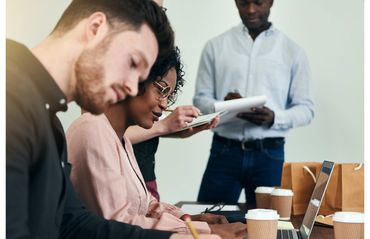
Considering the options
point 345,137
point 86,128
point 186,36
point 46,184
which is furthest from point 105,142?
point 345,137

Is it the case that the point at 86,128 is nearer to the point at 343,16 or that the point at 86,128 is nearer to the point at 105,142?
the point at 105,142

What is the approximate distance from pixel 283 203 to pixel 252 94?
1.06m

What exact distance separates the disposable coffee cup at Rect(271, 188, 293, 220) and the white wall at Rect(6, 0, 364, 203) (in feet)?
5.62

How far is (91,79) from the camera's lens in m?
0.88

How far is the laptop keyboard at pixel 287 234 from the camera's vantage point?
1.31 meters

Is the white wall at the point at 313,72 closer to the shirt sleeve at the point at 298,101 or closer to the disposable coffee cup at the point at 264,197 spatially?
the shirt sleeve at the point at 298,101

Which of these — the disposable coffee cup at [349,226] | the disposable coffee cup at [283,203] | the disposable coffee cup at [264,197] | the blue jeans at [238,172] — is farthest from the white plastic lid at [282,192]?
the blue jeans at [238,172]

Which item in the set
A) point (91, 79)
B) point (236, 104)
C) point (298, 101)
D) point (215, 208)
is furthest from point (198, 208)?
point (91, 79)

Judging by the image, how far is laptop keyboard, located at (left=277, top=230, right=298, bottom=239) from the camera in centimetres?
131

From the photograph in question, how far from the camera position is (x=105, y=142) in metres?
1.26

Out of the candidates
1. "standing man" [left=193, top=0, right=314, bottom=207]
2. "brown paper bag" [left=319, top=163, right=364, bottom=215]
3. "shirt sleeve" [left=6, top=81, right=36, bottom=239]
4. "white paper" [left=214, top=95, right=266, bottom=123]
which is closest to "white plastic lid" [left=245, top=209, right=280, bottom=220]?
"brown paper bag" [left=319, top=163, right=364, bottom=215]

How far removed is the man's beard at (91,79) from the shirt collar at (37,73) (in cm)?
5

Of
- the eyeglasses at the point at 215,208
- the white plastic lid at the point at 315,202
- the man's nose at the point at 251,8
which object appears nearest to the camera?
the white plastic lid at the point at 315,202
